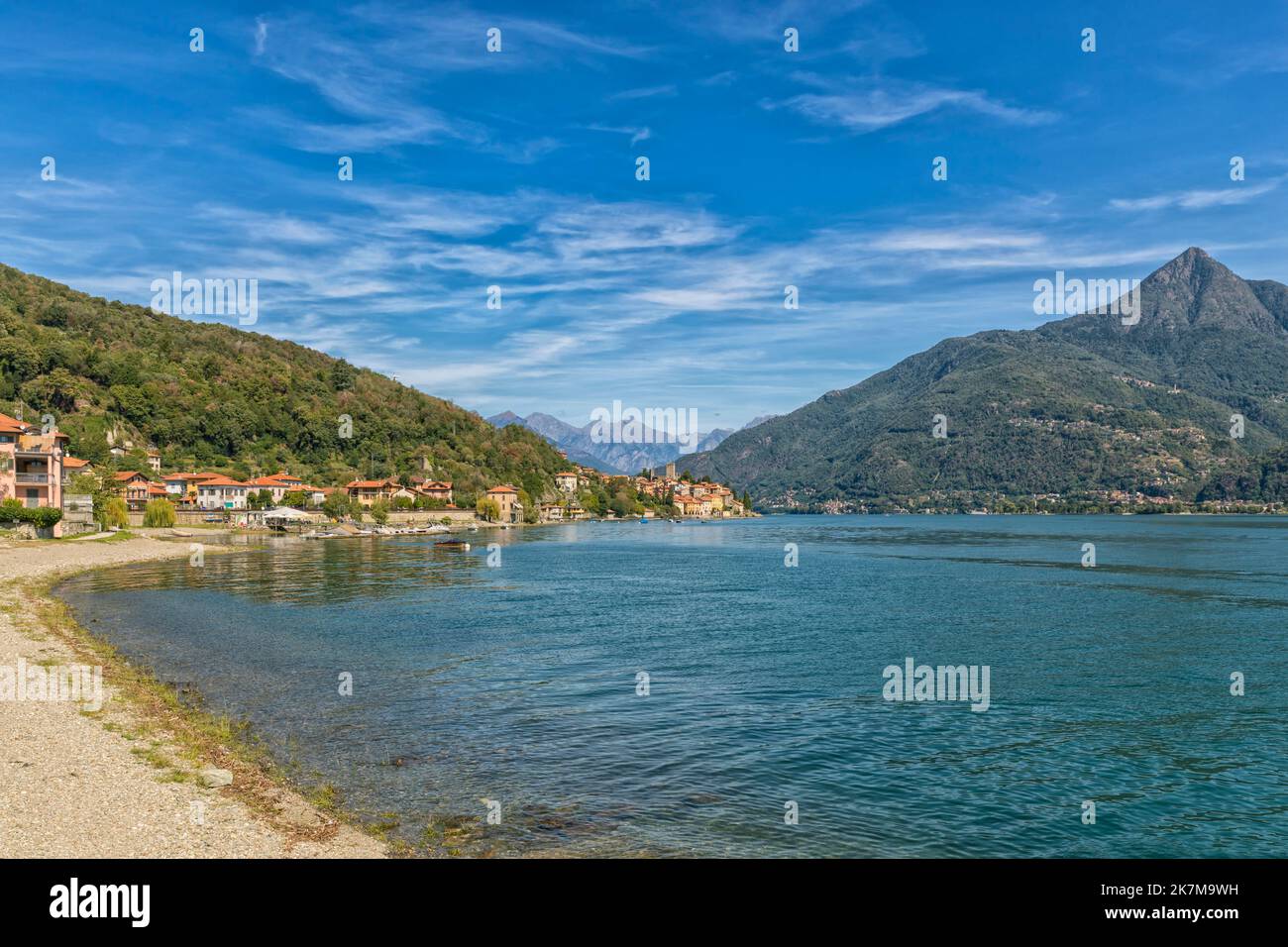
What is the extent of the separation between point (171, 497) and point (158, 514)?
34.9 m

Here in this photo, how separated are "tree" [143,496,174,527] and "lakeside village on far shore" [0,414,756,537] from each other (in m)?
0.14

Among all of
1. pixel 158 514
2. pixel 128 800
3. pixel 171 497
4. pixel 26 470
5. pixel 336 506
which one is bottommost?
pixel 128 800

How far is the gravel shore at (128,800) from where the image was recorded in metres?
12.4

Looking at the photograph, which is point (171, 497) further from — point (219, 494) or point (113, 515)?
point (113, 515)

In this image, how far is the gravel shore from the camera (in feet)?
40.8

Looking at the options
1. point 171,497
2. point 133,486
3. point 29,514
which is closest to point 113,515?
point 29,514

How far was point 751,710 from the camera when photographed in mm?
24109

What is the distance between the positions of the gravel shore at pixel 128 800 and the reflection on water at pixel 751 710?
5.12 feet

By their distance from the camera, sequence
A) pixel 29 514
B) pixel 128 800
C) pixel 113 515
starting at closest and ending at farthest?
pixel 128 800
pixel 29 514
pixel 113 515

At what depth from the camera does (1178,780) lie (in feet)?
59.7

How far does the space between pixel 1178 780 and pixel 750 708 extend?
10.8 metres

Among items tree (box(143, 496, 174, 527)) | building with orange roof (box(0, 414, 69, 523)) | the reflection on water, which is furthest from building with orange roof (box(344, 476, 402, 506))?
the reflection on water
